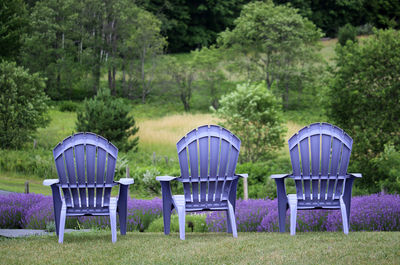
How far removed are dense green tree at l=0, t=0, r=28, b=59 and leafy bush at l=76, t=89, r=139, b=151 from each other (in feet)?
46.6

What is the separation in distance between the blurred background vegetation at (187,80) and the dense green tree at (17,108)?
0.05 m

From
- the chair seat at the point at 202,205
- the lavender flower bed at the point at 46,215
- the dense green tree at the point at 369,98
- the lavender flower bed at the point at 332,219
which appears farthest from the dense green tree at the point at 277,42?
the chair seat at the point at 202,205

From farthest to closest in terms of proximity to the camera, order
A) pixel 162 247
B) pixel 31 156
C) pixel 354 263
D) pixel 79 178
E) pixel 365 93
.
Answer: pixel 31 156
pixel 365 93
pixel 79 178
pixel 162 247
pixel 354 263

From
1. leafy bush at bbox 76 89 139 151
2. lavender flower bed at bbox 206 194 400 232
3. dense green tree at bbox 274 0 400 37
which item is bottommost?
leafy bush at bbox 76 89 139 151

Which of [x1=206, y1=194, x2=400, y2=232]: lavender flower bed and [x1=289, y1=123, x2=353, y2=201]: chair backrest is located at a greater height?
[x1=289, y1=123, x2=353, y2=201]: chair backrest

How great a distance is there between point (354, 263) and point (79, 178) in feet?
8.93

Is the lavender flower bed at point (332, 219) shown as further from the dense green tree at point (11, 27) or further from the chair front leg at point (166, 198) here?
the dense green tree at point (11, 27)

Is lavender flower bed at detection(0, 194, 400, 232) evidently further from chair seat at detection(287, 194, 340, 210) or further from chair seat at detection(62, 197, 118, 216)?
chair seat at detection(62, 197, 118, 216)

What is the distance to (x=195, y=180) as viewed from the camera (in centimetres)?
534

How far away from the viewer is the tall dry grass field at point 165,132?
853 inches

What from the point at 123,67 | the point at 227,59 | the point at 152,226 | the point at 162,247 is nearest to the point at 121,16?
the point at 123,67

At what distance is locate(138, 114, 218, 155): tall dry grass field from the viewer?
853 inches

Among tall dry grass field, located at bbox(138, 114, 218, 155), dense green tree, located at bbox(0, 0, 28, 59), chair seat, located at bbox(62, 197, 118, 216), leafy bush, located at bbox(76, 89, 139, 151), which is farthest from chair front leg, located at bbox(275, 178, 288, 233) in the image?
dense green tree, located at bbox(0, 0, 28, 59)

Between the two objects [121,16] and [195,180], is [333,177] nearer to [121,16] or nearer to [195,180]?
[195,180]
